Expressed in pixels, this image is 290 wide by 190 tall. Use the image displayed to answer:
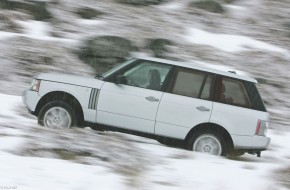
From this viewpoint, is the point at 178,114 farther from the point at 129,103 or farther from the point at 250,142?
the point at 250,142

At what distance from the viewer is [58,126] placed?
8.96m

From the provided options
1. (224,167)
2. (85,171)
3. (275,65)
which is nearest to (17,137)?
(85,171)

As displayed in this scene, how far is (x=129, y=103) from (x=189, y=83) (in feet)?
3.81

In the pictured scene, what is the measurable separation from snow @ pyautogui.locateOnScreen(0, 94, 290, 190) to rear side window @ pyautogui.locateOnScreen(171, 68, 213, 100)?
3.90 ft

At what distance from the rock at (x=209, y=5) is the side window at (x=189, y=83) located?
14.4 metres

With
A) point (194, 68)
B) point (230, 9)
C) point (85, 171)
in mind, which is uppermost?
point (230, 9)

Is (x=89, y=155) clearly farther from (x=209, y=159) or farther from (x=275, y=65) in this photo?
(x=275, y=65)

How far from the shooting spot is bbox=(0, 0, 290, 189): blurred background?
1534 centimetres

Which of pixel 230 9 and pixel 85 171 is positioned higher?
pixel 230 9

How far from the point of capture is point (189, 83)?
8.98 meters

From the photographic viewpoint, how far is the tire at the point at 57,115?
8.87m

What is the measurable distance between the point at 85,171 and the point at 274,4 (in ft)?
68.2

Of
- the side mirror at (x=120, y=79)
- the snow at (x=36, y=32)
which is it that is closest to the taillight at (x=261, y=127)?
the side mirror at (x=120, y=79)

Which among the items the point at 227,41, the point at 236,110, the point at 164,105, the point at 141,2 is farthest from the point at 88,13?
the point at 236,110
